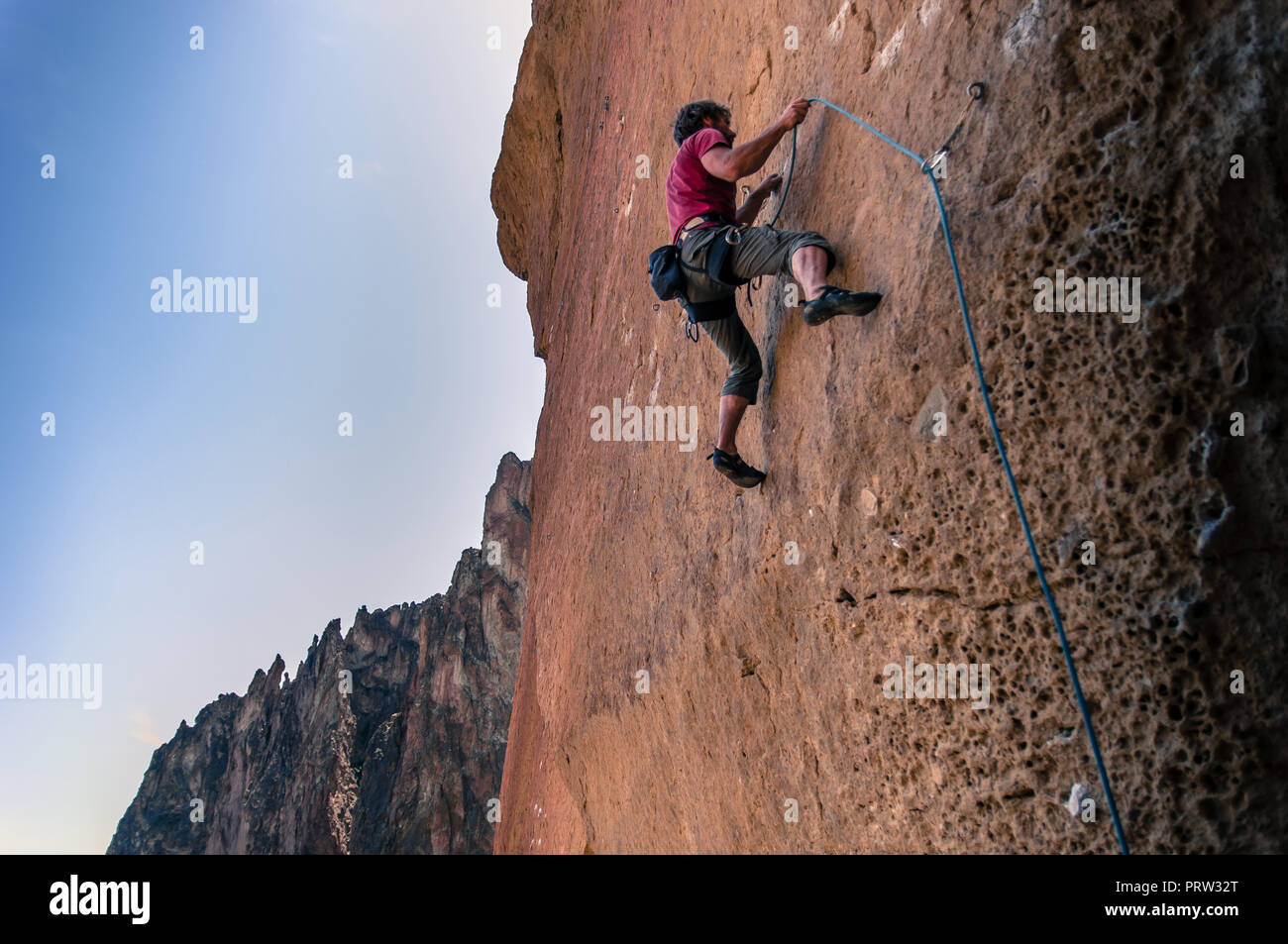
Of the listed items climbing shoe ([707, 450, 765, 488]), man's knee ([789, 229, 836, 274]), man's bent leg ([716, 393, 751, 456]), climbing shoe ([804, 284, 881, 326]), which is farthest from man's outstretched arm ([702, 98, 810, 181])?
climbing shoe ([707, 450, 765, 488])

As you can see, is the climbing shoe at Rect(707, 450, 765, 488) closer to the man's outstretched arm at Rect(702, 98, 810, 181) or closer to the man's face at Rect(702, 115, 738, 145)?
the man's outstretched arm at Rect(702, 98, 810, 181)

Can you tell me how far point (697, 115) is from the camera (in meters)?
3.29

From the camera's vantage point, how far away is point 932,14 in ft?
8.07

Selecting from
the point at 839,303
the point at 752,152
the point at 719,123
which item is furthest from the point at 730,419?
the point at 719,123

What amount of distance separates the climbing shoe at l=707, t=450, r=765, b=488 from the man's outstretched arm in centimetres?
103

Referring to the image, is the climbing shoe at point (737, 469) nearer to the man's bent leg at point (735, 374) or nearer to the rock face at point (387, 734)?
the man's bent leg at point (735, 374)

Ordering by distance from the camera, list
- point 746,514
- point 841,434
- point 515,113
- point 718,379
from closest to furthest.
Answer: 1. point 841,434
2. point 746,514
3. point 718,379
4. point 515,113

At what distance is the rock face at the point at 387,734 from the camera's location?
31734mm

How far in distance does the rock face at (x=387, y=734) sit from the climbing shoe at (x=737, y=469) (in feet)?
90.6

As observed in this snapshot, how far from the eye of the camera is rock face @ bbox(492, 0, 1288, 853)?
183 centimetres

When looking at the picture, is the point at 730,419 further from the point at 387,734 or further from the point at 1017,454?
the point at 387,734
